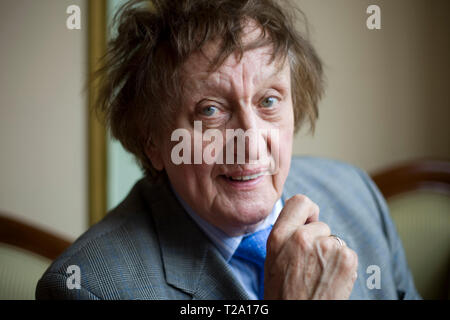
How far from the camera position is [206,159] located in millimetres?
752

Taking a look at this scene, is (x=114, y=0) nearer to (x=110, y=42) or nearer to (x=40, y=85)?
(x=110, y=42)

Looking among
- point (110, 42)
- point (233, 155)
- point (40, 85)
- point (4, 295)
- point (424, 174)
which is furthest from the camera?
point (424, 174)

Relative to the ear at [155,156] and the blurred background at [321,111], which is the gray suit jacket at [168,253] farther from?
the blurred background at [321,111]

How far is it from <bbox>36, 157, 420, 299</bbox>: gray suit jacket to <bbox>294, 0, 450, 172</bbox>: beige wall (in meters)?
0.21

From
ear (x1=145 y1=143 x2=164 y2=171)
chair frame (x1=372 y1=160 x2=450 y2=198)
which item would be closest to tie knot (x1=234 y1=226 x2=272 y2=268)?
ear (x1=145 y1=143 x2=164 y2=171)

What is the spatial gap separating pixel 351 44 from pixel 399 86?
0.61 feet

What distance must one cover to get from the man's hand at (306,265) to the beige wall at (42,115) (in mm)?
637

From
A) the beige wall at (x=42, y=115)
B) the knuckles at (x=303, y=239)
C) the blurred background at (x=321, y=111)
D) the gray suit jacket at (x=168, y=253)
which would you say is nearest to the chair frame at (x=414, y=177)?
the blurred background at (x=321, y=111)

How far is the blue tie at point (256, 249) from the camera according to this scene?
32.1 inches

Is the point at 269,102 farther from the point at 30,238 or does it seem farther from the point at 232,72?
the point at 30,238

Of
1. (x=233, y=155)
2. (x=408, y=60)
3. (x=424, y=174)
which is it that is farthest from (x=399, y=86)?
(x=233, y=155)

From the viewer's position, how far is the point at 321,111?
1.15 meters

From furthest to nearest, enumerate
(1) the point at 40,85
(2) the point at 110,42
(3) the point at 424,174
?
(3) the point at 424,174 → (1) the point at 40,85 → (2) the point at 110,42

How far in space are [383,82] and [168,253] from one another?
68 centimetres
